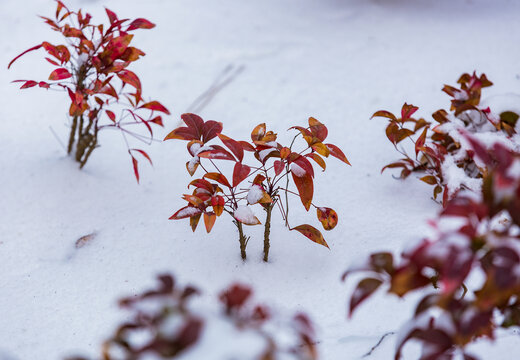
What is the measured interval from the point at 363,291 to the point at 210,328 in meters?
0.23

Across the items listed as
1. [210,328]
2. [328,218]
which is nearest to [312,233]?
[328,218]

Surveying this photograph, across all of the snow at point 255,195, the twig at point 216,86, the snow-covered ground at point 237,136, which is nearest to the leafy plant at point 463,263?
the snow-covered ground at point 237,136

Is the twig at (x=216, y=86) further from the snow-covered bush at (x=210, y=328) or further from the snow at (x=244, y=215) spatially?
the snow-covered bush at (x=210, y=328)

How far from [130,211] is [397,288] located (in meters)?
1.00

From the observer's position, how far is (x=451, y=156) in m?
1.36

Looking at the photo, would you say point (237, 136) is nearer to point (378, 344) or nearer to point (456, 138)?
point (456, 138)

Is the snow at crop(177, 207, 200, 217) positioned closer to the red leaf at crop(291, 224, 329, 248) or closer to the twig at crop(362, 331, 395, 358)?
the red leaf at crop(291, 224, 329, 248)

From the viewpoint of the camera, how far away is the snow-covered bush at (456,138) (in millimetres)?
1294

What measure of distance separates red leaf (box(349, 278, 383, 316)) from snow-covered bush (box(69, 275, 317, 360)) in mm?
93

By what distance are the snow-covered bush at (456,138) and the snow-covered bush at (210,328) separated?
0.83 metres

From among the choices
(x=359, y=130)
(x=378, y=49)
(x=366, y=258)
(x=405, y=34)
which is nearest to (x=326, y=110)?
(x=359, y=130)

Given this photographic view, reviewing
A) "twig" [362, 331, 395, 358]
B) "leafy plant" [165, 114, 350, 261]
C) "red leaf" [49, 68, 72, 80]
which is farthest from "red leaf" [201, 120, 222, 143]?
"twig" [362, 331, 395, 358]

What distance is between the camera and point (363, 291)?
2.07 ft

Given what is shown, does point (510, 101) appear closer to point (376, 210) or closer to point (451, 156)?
point (451, 156)
